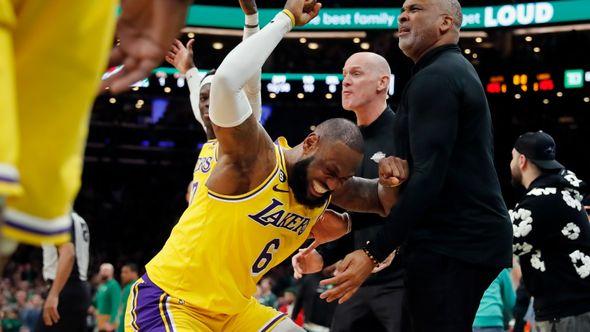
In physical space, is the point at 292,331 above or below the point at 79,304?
above

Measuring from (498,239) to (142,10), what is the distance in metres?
2.24

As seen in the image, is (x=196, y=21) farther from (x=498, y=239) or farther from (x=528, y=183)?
(x=498, y=239)

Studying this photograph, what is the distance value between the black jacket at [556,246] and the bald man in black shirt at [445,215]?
1.88m

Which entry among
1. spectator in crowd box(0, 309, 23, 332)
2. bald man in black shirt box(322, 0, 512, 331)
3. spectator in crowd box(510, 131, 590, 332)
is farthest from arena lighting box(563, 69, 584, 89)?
bald man in black shirt box(322, 0, 512, 331)

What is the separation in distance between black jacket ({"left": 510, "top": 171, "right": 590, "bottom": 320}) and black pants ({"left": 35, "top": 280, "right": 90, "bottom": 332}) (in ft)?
16.9

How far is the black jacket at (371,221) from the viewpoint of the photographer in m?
5.04

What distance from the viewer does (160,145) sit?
33.7 metres

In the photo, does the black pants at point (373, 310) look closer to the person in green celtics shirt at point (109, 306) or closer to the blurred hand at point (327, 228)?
the blurred hand at point (327, 228)

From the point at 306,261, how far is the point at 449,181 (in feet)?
3.55

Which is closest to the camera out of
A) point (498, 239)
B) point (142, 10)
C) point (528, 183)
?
point (142, 10)

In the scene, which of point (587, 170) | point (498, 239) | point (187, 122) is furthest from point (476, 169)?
point (187, 122)

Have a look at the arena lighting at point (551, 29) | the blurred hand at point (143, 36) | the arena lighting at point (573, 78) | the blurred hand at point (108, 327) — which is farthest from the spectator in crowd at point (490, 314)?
the arena lighting at point (573, 78)

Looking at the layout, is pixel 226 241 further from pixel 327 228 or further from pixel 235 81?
pixel 235 81

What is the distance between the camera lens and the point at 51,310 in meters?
8.96
